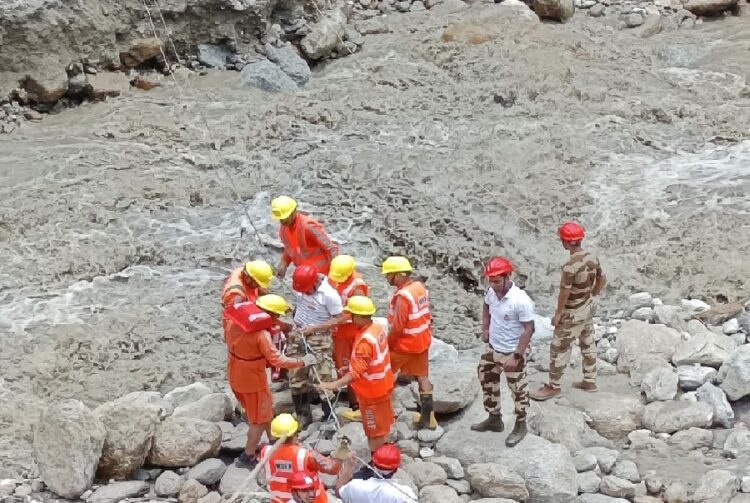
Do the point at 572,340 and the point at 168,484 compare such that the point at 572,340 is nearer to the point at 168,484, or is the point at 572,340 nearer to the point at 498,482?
the point at 498,482

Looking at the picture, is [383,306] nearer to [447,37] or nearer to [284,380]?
[284,380]

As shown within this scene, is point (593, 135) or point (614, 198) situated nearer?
point (614, 198)

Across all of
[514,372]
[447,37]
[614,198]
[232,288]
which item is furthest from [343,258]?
[447,37]

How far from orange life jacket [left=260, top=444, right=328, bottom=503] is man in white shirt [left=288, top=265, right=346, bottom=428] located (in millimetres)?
1443

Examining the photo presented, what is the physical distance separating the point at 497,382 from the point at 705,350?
1.98 m

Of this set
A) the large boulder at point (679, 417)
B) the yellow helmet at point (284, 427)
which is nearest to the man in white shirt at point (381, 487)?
the yellow helmet at point (284, 427)

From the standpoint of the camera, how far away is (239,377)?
602cm

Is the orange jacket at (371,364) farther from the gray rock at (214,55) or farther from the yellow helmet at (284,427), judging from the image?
the gray rock at (214,55)

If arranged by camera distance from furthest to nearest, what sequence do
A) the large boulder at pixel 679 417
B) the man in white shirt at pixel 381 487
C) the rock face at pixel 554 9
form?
the rock face at pixel 554 9, the large boulder at pixel 679 417, the man in white shirt at pixel 381 487

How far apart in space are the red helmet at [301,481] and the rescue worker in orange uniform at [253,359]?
3.23ft

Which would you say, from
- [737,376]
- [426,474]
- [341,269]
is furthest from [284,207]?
[737,376]

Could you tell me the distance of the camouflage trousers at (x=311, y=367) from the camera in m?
6.71

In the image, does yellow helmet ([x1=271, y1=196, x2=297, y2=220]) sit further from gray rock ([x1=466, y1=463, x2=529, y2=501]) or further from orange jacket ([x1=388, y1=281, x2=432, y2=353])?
gray rock ([x1=466, y1=463, x2=529, y2=501])

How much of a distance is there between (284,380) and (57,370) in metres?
2.35
